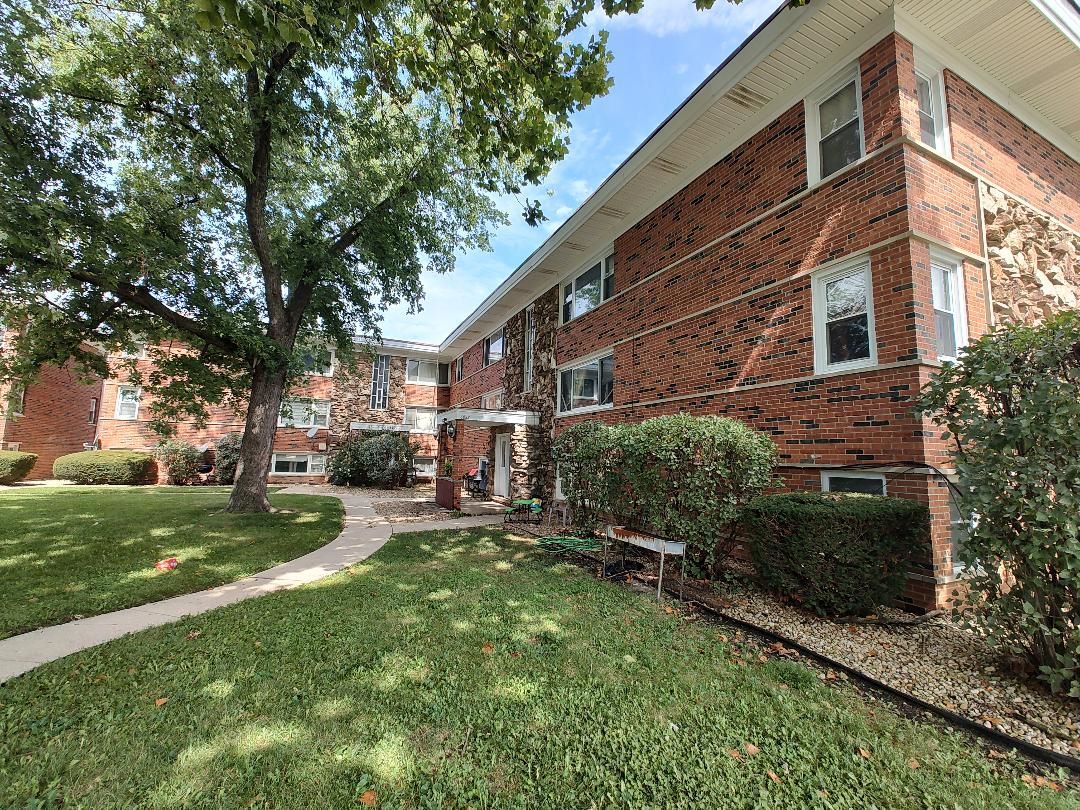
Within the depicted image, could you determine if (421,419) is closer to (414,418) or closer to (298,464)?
(414,418)

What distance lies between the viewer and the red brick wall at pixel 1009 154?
238 inches

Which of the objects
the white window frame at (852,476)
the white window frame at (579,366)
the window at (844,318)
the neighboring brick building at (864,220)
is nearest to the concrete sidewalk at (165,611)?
the white window frame at (579,366)

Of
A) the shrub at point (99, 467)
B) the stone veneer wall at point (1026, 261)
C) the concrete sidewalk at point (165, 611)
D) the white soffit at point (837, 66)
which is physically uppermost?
the white soffit at point (837, 66)

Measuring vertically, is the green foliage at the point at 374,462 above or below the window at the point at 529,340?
below

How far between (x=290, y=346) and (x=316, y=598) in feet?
26.2

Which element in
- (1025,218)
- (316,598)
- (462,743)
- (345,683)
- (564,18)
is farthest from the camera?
(1025,218)

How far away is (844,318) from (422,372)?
21498 mm

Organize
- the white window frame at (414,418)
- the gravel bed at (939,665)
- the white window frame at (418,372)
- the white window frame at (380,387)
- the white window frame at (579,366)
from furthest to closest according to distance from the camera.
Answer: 1. the white window frame at (418,372)
2. the white window frame at (414,418)
3. the white window frame at (380,387)
4. the white window frame at (579,366)
5. the gravel bed at (939,665)

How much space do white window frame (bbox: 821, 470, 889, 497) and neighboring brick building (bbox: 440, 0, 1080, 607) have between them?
3 centimetres

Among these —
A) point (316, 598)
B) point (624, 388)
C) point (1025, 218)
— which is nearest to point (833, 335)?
point (1025, 218)

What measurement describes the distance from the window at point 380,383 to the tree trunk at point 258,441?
40.9ft

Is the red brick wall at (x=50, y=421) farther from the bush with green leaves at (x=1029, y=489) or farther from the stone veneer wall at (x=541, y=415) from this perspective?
the bush with green leaves at (x=1029, y=489)

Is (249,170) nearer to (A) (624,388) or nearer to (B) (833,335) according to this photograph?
(A) (624,388)

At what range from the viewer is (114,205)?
28.4 ft
